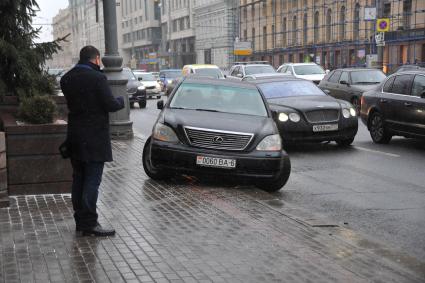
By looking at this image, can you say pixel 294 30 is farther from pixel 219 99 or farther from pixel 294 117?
pixel 219 99

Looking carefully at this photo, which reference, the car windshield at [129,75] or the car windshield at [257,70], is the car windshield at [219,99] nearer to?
the car windshield at [129,75]

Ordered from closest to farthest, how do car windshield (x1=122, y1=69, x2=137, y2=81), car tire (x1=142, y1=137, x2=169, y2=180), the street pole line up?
car tire (x1=142, y1=137, x2=169, y2=180)
the street pole
car windshield (x1=122, y1=69, x2=137, y2=81)

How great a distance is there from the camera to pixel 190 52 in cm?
9956

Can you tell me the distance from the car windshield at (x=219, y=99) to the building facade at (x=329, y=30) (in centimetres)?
2911

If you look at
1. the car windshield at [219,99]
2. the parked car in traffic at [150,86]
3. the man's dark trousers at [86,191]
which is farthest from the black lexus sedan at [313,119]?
the parked car in traffic at [150,86]

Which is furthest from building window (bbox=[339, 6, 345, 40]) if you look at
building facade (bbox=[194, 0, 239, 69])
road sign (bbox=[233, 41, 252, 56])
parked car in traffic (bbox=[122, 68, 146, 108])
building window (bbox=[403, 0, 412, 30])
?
parked car in traffic (bbox=[122, 68, 146, 108])

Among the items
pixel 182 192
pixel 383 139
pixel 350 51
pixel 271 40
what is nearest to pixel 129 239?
pixel 182 192

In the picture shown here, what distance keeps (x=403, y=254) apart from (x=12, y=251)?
11.3ft

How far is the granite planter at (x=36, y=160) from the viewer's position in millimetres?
7402

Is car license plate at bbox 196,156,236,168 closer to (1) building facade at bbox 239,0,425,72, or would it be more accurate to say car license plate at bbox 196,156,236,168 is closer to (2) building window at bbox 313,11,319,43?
(1) building facade at bbox 239,0,425,72

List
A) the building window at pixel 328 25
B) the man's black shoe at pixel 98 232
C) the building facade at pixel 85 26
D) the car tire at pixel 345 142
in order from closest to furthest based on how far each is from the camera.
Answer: the man's black shoe at pixel 98 232
the car tire at pixel 345 142
the building window at pixel 328 25
the building facade at pixel 85 26

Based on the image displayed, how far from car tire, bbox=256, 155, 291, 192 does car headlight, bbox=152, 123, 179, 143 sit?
133cm

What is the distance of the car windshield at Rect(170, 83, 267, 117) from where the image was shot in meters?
9.78

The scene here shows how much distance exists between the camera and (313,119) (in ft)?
43.2
